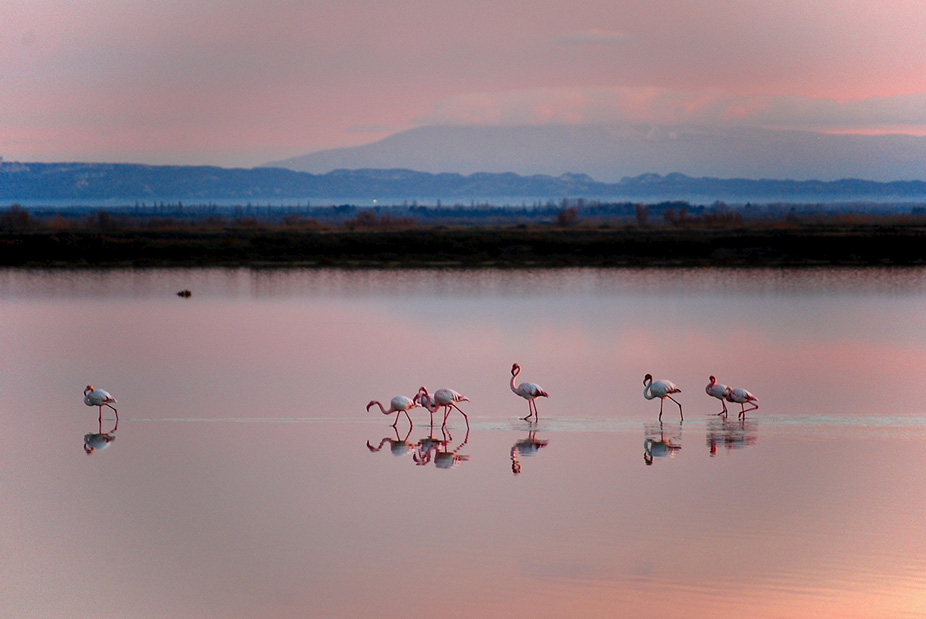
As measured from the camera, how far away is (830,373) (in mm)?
17656

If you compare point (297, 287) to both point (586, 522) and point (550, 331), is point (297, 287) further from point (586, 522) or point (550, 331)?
point (586, 522)

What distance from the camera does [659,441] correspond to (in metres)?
12.9

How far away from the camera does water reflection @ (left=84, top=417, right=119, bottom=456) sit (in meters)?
12.8

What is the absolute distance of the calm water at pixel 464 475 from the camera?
8.36m

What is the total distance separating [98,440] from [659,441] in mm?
6440

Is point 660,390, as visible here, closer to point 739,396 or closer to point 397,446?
point 739,396

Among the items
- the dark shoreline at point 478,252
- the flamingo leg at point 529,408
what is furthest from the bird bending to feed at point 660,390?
the dark shoreline at point 478,252

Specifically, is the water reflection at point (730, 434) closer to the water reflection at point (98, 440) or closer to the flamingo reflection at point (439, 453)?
the flamingo reflection at point (439, 453)

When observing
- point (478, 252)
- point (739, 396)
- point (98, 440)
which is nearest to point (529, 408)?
point (739, 396)

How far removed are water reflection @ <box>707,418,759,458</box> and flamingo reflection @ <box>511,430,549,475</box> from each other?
1887 millimetres

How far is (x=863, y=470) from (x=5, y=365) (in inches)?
539

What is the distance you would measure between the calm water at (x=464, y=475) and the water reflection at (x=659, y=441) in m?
0.05

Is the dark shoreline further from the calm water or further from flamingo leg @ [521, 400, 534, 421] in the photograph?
flamingo leg @ [521, 400, 534, 421]

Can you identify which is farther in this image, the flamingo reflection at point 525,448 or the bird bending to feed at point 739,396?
the bird bending to feed at point 739,396
